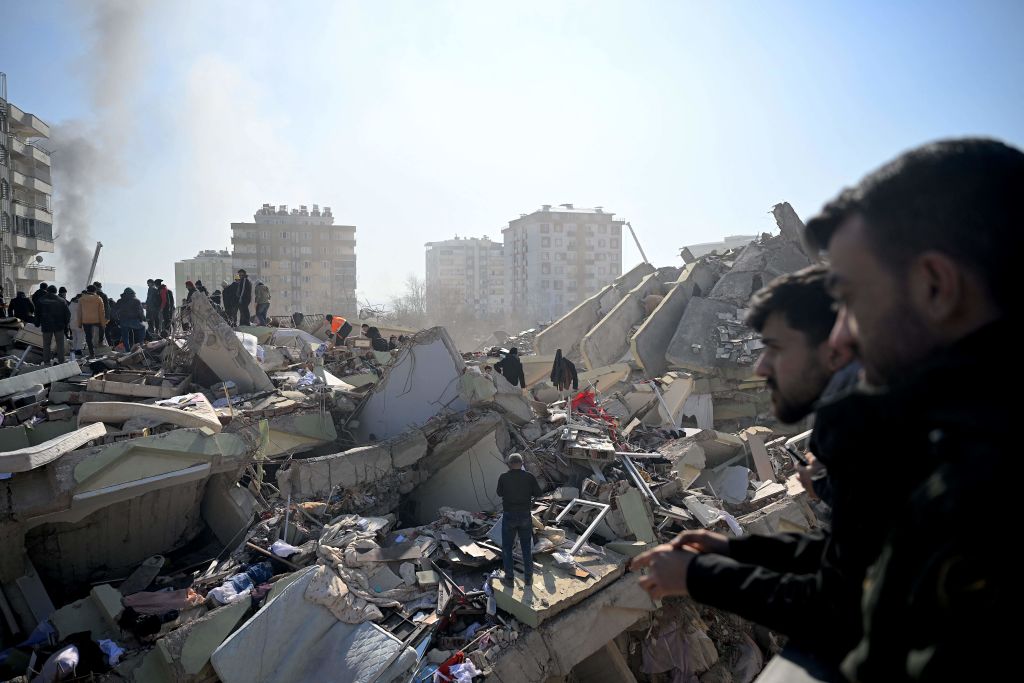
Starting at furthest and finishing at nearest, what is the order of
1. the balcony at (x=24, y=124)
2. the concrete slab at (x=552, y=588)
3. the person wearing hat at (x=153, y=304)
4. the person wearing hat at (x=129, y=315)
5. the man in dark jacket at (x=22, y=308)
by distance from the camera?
the balcony at (x=24, y=124) < the person wearing hat at (x=153, y=304) < the man in dark jacket at (x=22, y=308) < the person wearing hat at (x=129, y=315) < the concrete slab at (x=552, y=588)

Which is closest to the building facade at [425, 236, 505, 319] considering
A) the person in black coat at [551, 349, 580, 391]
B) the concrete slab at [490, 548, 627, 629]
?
the person in black coat at [551, 349, 580, 391]

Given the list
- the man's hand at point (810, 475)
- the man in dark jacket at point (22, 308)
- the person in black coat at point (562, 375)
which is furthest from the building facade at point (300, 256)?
the man's hand at point (810, 475)

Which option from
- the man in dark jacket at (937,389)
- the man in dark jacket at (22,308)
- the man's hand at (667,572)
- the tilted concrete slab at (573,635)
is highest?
the man in dark jacket at (22,308)

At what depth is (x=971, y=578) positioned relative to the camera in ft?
2.76

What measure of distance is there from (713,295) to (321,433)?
9.96m

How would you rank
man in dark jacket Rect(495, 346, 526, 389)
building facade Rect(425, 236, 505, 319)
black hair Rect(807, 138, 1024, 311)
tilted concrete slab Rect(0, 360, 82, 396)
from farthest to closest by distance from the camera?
building facade Rect(425, 236, 505, 319), man in dark jacket Rect(495, 346, 526, 389), tilted concrete slab Rect(0, 360, 82, 396), black hair Rect(807, 138, 1024, 311)

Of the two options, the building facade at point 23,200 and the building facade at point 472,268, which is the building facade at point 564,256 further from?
the building facade at point 23,200

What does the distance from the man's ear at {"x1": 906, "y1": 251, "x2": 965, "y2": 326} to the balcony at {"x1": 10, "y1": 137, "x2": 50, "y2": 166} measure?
4297cm

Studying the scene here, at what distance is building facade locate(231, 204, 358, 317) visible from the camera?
60.9m

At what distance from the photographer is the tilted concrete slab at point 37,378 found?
8.83 meters

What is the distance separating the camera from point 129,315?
42.7ft

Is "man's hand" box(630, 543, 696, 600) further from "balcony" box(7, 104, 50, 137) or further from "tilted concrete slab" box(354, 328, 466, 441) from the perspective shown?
"balcony" box(7, 104, 50, 137)

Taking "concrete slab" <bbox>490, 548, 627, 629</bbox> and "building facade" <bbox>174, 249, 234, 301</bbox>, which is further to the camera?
"building facade" <bbox>174, 249, 234, 301</bbox>

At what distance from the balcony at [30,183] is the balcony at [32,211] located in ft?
2.82
